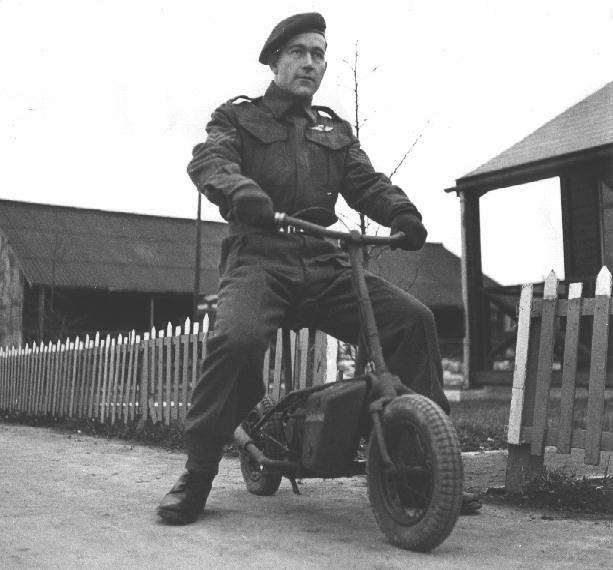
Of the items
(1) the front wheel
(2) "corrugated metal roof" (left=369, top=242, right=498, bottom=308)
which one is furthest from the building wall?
(1) the front wheel

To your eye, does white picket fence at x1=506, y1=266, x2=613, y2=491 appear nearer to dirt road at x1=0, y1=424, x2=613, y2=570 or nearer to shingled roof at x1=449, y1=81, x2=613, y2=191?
dirt road at x1=0, y1=424, x2=613, y2=570

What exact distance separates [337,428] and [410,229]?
0.88 metres

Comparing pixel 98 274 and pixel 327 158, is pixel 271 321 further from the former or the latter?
pixel 98 274

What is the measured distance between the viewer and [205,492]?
3.63 meters

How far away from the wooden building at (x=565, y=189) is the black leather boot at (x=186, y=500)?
10683 millimetres

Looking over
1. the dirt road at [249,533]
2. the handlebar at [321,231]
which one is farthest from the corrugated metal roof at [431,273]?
the handlebar at [321,231]

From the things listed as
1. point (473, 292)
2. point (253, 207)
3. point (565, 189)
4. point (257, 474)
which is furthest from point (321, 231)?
point (473, 292)

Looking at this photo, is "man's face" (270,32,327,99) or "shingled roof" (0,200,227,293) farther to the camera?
"shingled roof" (0,200,227,293)

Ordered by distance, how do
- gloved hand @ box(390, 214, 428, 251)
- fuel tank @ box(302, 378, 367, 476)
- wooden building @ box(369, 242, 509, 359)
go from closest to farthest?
fuel tank @ box(302, 378, 367, 476)
gloved hand @ box(390, 214, 428, 251)
wooden building @ box(369, 242, 509, 359)

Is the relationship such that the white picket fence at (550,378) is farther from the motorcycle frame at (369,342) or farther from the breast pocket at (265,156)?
the breast pocket at (265,156)

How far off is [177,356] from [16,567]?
5.85 metres

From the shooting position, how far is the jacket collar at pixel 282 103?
389cm

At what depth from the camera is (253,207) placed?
10.9 ft

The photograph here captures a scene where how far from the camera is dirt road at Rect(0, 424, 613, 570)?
291 centimetres
